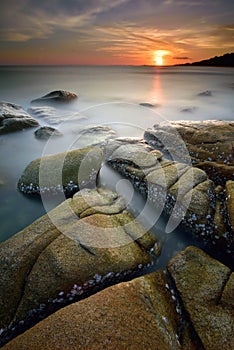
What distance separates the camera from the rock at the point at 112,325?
3.05 m

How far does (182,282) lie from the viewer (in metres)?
4.12

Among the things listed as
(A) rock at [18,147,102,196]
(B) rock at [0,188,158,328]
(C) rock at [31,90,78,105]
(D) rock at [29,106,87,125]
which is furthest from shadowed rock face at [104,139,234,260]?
(C) rock at [31,90,78,105]

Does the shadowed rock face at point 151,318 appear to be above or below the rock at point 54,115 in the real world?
below

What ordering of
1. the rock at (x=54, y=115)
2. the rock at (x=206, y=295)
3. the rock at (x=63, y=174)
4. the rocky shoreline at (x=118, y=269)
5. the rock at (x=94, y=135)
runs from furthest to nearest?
the rock at (x=54, y=115)
the rock at (x=94, y=135)
the rock at (x=63, y=174)
the rock at (x=206, y=295)
the rocky shoreline at (x=118, y=269)

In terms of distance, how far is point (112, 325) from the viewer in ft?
10.6

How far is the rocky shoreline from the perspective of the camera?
326 cm

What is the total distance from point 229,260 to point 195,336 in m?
2.17

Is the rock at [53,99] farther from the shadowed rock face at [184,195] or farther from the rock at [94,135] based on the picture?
the shadowed rock face at [184,195]

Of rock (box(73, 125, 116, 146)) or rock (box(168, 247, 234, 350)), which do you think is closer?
rock (box(168, 247, 234, 350))

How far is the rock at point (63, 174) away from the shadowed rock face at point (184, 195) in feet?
3.33

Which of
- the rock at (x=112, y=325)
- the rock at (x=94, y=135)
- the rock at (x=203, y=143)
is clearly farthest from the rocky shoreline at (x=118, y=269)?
the rock at (x=94, y=135)

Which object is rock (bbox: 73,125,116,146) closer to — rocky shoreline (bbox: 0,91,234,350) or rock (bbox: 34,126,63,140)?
rock (bbox: 34,126,63,140)

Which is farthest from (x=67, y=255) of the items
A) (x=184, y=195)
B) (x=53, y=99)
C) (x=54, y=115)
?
(x=53, y=99)

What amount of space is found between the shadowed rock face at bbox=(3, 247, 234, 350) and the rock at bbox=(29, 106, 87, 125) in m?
13.1
